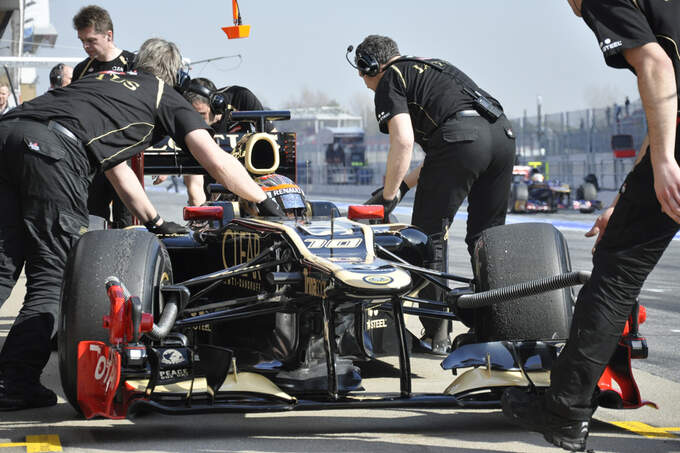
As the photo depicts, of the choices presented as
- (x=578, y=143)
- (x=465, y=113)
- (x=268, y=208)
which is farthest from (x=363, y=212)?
(x=578, y=143)

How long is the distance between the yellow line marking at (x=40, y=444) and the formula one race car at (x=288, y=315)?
191 millimetres

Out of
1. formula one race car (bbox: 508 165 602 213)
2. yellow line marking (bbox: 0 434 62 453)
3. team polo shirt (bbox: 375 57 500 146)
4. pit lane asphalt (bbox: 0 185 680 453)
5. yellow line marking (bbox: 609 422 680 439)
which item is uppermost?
team polo shirt (bbox: 375 57 500 146)

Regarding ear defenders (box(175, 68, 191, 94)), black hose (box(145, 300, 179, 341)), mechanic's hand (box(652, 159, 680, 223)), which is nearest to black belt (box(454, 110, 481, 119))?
ear defenders (box(175, 68, 191, 94))

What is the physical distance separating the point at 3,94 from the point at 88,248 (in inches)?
285

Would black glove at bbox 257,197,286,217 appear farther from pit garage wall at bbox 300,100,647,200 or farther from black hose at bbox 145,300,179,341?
pit garage wall at bbox 300,100,647,200

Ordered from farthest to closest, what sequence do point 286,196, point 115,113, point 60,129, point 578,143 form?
point 578,143
point 286,196
point 115,113
point 60,129

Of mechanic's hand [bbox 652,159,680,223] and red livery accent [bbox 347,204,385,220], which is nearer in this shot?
mechanic's hand [bbox 652,159,680,223]

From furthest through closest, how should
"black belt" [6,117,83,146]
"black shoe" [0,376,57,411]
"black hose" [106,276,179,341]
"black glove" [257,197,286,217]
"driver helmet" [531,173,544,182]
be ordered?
1. "driver helmet" [531,173,544,182]
2. "black glove" [257,197,286,217]
3. "black belt" [6,117,83,146]
4. "black shoe" [0,376,57,411]
5. "black hose" [106,276,179,341]

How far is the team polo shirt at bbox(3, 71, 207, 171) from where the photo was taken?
15.4 ft

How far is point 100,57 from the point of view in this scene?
729 centimetres

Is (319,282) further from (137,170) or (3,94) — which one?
(3,94)

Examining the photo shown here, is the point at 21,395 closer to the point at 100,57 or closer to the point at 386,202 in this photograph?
the point at 386,202

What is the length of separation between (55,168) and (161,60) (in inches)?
37.4

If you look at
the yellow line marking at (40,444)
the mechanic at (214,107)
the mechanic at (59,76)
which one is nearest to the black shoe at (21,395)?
the yellow line marking at (40,444)
